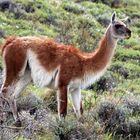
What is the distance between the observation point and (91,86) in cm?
1245

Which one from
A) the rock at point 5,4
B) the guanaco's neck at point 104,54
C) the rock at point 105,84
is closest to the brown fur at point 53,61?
the guanaco's neck at point 104,54

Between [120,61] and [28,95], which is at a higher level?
[28,95]

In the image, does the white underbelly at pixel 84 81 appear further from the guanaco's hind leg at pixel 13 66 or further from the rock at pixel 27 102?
the guanaco's hind leg at pixel 13 66

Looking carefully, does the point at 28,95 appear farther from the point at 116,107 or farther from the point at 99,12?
the point at 99,12

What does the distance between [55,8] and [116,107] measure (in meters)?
Answer: 10.0

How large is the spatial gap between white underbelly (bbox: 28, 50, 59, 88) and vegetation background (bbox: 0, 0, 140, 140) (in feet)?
1.13

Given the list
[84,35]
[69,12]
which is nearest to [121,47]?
[84,35]

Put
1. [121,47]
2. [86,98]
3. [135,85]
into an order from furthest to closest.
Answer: [121,47]
[135,85]
[86,98]

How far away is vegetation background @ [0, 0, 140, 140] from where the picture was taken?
7613mm

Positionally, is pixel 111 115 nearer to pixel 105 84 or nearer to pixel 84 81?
pixel 84 81

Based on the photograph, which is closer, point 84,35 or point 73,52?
point 73,52

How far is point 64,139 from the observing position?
759cm

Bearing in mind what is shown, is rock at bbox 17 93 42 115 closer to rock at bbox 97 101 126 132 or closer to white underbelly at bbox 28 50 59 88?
white underbelly at bbox 28 50 59 88

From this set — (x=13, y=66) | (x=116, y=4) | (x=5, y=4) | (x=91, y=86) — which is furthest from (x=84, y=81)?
(x=116, y=4)
